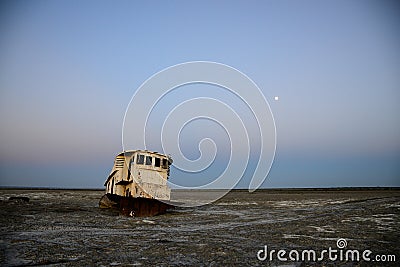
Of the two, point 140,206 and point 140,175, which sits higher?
point 140,175

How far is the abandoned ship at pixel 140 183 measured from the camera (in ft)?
71.9

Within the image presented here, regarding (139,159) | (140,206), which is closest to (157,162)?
(139,159)

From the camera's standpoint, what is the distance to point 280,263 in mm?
9227

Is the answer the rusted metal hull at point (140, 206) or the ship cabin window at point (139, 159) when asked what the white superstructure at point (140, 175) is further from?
the rusted metal hull at point (140, 206)

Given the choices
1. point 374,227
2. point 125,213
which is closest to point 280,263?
point 374,227

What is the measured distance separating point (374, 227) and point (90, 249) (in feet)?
43.4

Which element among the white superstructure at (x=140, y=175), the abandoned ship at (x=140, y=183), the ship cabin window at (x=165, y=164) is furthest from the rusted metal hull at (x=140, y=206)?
the ship cabin window at (x=165, y=164)

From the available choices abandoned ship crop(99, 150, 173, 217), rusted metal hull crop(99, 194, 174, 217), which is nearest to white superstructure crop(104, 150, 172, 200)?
abandoned ship crop(99, 150, 173, 217)

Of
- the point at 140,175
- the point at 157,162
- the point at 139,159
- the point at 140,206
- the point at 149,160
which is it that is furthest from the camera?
the point at 157,162

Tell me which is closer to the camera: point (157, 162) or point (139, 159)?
point (139, 159)

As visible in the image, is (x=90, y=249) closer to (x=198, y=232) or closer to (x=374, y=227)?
(x=198, y=232)

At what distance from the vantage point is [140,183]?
72.4ft

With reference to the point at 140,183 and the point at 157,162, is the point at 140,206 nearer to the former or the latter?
the point at 140,183

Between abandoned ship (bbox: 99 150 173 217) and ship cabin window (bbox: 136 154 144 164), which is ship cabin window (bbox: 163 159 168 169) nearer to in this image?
abandoned ship (bbox: 99 150 173 217)
